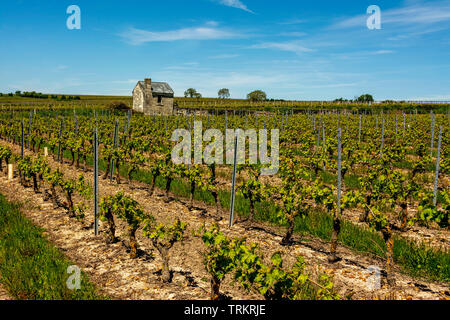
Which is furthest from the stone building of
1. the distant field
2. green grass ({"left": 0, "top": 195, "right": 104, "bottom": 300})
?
green grass ({"left": 0, "top": 195, "right": 104, "bottom": 300})

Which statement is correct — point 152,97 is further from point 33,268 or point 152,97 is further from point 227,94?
point 227,94

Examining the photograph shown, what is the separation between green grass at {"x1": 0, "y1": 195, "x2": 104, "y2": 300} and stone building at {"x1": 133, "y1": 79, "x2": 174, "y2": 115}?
39810 millimetres

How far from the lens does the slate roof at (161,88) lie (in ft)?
151

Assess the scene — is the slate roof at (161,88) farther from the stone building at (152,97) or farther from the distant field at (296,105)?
the distant field at (296,105)

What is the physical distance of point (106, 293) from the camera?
16.7 feet

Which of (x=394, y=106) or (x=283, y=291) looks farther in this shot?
(x=394, y=106)

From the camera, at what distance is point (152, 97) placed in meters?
45.8

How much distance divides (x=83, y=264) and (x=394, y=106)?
58511 mm

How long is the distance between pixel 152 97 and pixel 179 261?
139 feet

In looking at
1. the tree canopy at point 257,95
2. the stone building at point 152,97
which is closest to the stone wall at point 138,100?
the stone building at point 152,97

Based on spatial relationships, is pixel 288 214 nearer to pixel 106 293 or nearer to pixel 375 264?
pixel 375 264

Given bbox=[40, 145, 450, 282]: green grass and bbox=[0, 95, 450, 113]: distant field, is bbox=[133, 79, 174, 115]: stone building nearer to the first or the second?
bbox=[0, 95, 450, 113]: distant field

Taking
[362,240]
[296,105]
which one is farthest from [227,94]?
[362,240]
